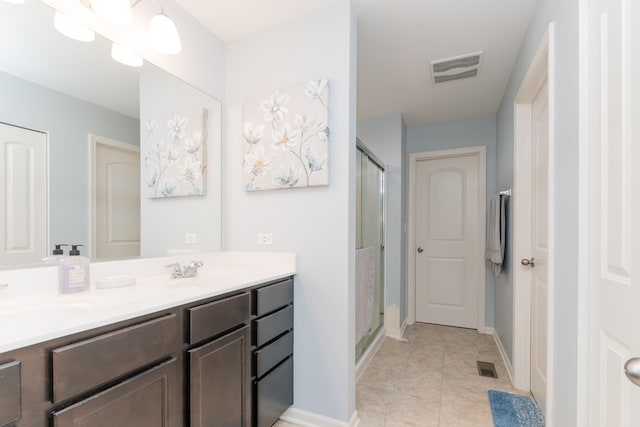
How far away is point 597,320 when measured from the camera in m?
0.97

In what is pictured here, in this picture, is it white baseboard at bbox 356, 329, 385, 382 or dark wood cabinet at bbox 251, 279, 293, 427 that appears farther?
white baseboard at bbox 356, 329, 385, 382

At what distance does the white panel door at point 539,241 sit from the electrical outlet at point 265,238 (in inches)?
68.0

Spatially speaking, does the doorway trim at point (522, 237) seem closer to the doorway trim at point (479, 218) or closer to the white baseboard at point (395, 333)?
the white baseboard at point (395, 333)

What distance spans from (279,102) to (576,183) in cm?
158

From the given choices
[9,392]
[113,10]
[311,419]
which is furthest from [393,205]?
[9,392]

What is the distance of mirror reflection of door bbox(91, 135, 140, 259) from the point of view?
56.5 inches

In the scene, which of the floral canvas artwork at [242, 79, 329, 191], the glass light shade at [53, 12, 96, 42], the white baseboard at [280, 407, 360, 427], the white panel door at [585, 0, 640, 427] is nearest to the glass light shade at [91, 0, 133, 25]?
the glass light shade at [53, 12, 96, 42]

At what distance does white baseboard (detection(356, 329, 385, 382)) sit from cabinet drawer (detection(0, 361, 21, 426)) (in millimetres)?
2036

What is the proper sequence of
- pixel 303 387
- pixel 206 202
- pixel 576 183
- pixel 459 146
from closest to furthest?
pixel 576 183, pixel 303 387, pixel 206 202, pixel 459 146

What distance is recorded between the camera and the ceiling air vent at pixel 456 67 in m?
2.29

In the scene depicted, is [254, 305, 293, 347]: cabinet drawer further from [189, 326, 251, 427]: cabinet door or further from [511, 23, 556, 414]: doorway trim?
[511, 23, 556, 414]: doorway trim

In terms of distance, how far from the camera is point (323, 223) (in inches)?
68.9

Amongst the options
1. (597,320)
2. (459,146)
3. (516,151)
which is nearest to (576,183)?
(597,320)

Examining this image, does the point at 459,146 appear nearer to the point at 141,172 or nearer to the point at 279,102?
the point at 279,102
